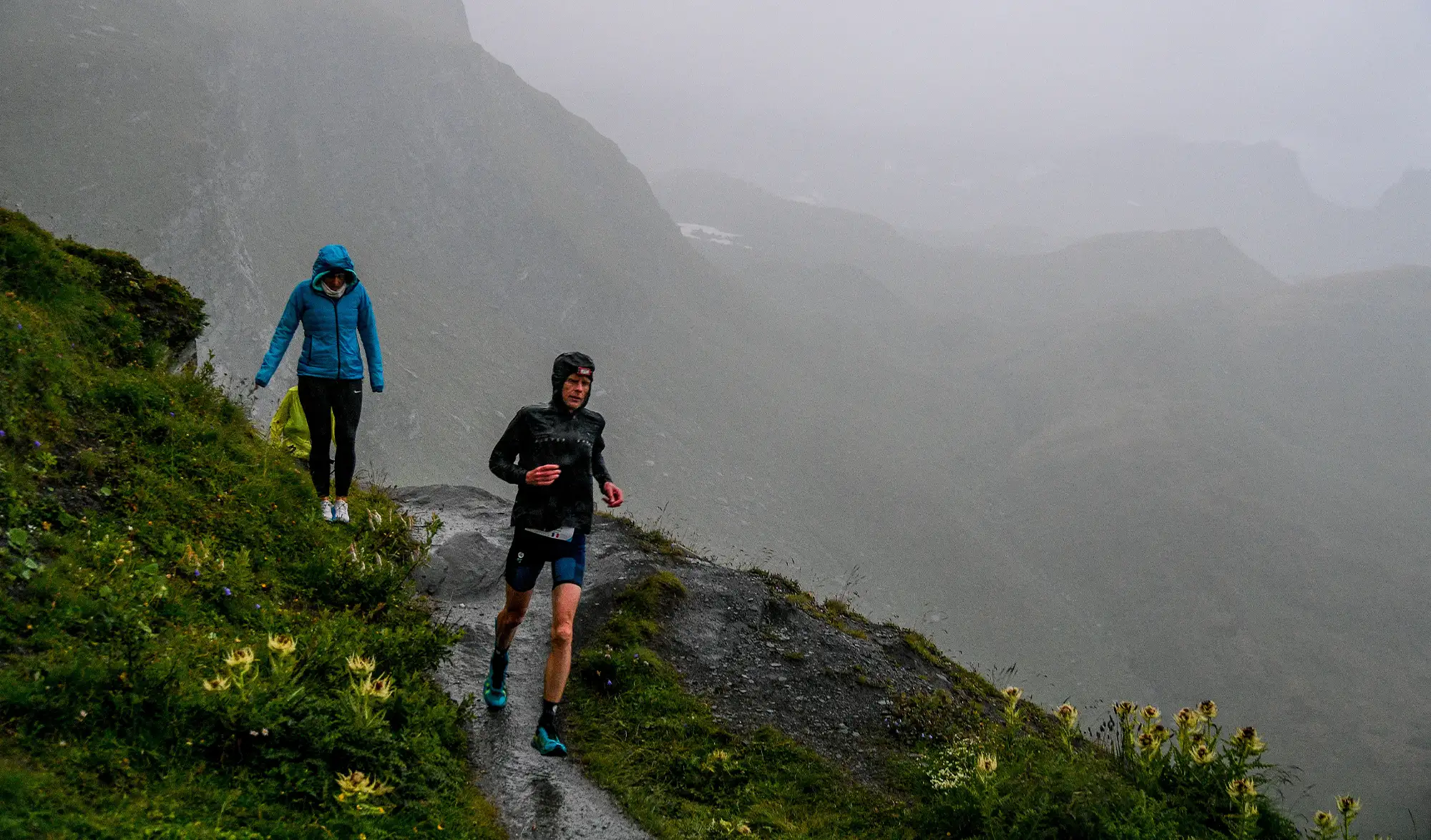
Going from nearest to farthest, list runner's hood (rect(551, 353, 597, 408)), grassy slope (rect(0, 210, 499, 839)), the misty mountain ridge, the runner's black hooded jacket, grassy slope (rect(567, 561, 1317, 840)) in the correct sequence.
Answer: grassy slope (rect(0, 210, 499, 839)) → grassy slope (rect(567, 561, 1317, 840)) → the runner's black hooded jacket → runner's hood (rect(551, 353, 597, 408)) → the misty mountain ridge


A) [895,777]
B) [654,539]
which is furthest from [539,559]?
[654,539]

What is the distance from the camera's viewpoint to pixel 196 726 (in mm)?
3955

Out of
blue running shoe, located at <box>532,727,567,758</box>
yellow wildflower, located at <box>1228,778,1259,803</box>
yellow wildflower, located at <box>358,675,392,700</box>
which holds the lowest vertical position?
blue running shoe, located at <box>532,727,567,758</box>

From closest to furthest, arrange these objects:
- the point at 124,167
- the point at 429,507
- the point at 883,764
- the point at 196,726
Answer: the point at 196,726 → the point at 883,764 → the point at 429,507 → the point at 124,167

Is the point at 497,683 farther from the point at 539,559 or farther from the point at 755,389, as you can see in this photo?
the point at 755,389

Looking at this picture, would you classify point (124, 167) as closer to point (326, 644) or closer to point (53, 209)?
point (53, 209)

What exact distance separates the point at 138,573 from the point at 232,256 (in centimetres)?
8442

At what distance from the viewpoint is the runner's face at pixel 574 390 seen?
638 cm

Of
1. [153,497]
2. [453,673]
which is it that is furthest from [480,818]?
[153,497]

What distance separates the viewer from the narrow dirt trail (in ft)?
18.1

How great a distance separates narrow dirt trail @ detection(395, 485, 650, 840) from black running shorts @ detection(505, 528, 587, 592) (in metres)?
1.34

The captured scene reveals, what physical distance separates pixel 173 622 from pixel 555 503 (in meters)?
2.62

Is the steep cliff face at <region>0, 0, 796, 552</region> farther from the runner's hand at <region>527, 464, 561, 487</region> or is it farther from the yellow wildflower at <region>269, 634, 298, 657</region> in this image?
the yellow wildflower at <region>269, 634, 298, 657</region>

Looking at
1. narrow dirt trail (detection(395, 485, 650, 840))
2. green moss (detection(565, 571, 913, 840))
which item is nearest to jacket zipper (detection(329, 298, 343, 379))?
narrow dirt trail (detection(395, 485, 650, 840))
